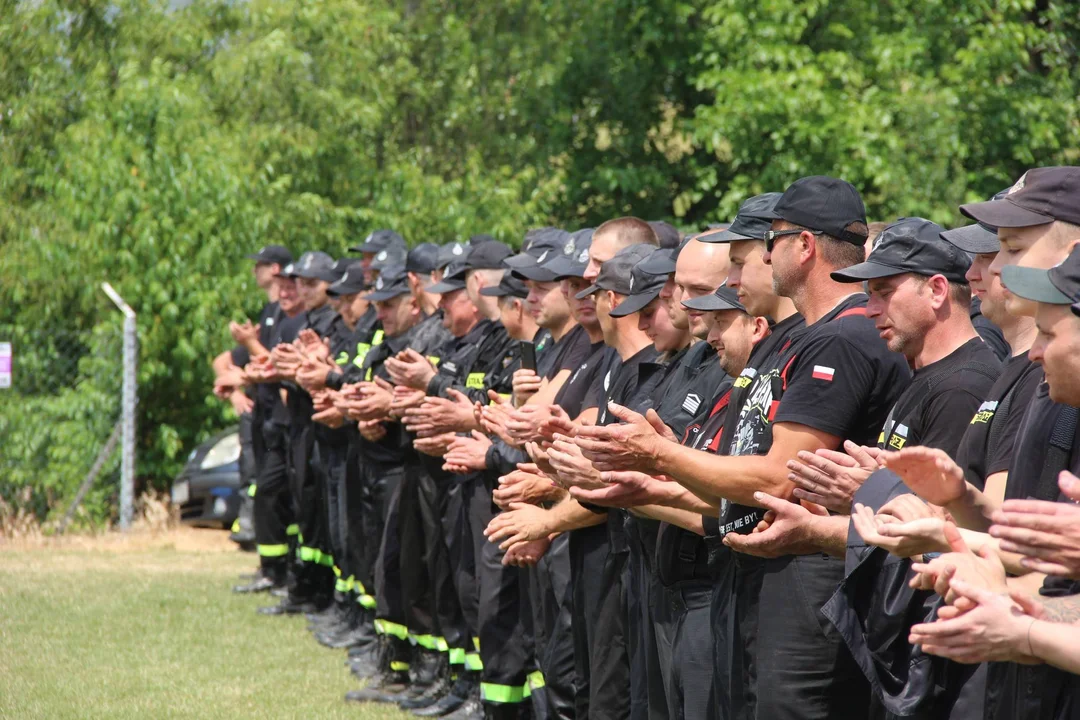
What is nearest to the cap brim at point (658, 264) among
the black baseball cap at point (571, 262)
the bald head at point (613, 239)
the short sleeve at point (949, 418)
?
the bald head at point (613, 239)

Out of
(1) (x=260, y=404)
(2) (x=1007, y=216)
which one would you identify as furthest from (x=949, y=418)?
(1) (x=260, y=404)

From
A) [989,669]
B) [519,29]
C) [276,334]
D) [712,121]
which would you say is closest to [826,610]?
[989,669]

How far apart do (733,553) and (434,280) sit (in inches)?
217

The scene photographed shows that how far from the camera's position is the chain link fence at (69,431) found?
50.5 feet

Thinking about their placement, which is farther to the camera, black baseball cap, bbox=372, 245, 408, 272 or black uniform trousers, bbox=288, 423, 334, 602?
black uniform trousers, bbox=288, 423, 334, 602

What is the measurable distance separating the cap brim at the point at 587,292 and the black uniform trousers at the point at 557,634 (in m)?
1.18

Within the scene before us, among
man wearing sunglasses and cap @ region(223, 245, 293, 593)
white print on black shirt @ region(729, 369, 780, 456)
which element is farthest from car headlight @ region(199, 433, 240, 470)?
white print on black shirt @ region(729, 369, 780, 456)

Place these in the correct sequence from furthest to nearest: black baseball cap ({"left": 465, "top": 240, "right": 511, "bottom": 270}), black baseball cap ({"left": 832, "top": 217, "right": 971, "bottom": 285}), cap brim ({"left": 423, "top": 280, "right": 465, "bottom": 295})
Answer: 1. cap brim ({"left": 423, "top": 280, "right": 465, "bottom": 295})
2. black baseball cap ({"left": 465, "top": 240, "right": 511, "bottom": 270})
3. black baseball cap ({"left": 832, "top": 217, "right": 971, "bottom": 285})

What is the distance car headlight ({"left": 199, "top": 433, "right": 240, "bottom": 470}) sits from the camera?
14688 mm

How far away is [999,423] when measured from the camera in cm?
377

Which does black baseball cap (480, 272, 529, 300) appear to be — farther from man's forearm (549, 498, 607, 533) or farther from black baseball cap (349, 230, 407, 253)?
black baseball cap (349, 230, 407, 253)

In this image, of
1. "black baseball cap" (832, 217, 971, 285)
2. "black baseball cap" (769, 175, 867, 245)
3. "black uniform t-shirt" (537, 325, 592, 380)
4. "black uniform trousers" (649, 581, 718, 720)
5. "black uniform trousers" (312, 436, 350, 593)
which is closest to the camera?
"black baseball cap" (832, 217, 971, 285)

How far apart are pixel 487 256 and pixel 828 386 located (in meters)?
4.64

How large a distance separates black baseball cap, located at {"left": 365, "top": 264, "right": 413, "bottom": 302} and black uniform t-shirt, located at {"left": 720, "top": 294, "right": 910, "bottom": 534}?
5763mm
